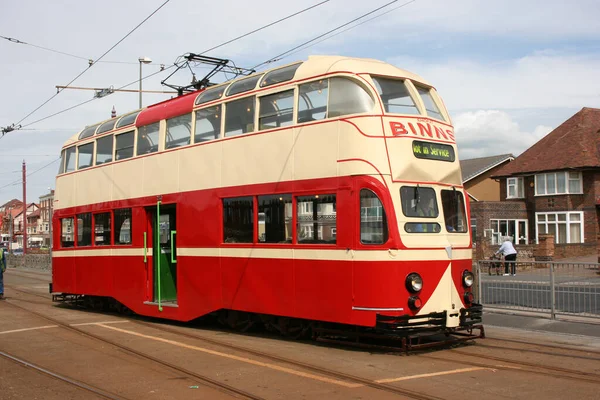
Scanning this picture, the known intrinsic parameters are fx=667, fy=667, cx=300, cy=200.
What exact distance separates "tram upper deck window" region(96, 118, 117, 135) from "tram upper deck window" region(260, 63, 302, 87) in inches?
229

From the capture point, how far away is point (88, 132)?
16984 mm

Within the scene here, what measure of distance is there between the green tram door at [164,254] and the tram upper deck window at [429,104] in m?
5.96

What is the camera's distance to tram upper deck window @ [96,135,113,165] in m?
15.7

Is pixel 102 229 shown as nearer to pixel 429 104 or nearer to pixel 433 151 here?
pixel 429 104

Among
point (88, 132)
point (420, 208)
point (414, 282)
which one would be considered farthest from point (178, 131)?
point (414, 282)

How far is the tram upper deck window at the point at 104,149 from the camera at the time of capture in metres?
15.7

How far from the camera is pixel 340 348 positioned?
33.3 ft

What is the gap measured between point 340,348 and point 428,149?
332 cm

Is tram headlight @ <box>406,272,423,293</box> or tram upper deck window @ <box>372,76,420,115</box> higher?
tram upper deck window @ <box>372,76,420,115</box>

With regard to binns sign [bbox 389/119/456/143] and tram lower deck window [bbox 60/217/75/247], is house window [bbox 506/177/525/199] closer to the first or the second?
tram lower deck window [bbox 60/217/75/247]

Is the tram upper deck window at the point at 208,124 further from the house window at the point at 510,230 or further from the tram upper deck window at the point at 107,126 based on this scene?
the house window at the point at 510,230

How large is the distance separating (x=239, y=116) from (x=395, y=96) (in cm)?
294

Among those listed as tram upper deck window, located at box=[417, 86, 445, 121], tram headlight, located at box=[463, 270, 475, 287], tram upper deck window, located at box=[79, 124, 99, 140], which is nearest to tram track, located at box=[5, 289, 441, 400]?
tram headlight, located at box=[463, 270, 475, 287]

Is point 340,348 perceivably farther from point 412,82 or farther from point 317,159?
point 412,82
